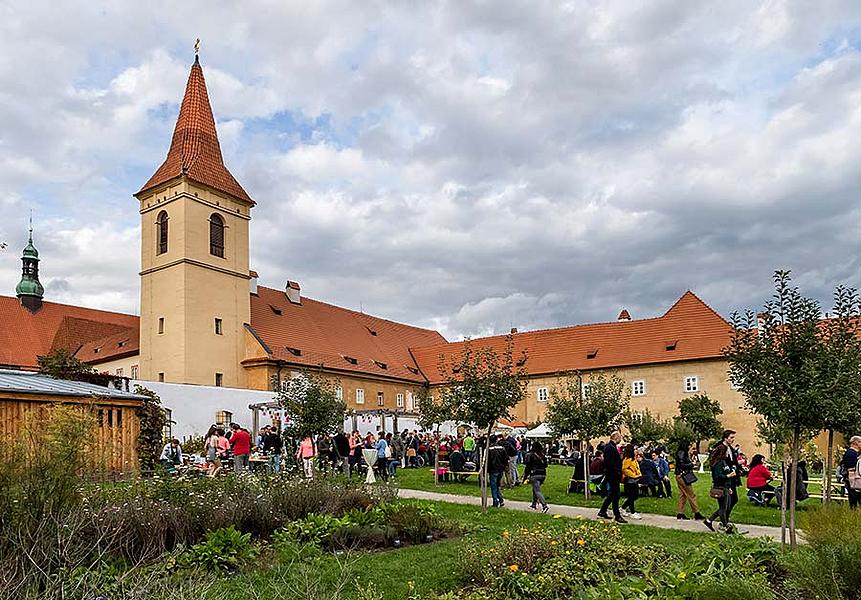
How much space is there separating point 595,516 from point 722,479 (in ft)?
9.61

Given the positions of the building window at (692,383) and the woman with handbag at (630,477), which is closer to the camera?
the woman with handbag at (630,477)

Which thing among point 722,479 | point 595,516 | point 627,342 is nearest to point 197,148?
point 627,342

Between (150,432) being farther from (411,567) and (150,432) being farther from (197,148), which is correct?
(197,148)

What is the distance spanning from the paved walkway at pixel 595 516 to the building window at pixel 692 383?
101ft

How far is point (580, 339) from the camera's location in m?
55.1

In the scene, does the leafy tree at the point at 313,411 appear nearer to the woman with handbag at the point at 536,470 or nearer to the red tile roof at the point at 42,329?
the woman with handbag at the point at 536,470

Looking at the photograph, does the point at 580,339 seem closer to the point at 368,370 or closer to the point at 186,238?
the point at 368,370

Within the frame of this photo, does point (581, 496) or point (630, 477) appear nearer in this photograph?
point (630, 477)

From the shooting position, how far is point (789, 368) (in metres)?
11.4

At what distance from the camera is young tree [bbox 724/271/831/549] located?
11.1 metres

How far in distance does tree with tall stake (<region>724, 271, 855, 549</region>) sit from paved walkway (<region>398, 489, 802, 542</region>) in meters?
1.68

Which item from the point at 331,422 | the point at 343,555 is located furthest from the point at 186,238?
the point at 343,555

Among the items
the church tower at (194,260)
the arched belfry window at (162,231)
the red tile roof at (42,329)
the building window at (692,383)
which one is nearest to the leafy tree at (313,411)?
the church tower at (194,260)

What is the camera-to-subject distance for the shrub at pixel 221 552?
30.8ft
